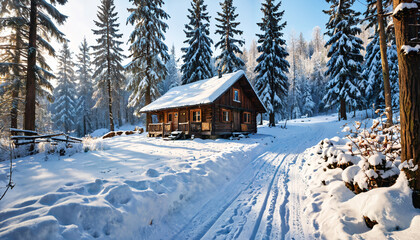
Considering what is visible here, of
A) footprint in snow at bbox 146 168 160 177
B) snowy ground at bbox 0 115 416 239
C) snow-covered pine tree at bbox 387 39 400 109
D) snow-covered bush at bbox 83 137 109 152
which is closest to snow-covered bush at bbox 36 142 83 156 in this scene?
snow-covered bush at bbox 83 137 109 152

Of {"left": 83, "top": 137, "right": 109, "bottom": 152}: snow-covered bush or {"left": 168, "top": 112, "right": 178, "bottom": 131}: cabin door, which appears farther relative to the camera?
{"left": 168, "top": 112, "right": 178, "bottom": 131}: cabin door

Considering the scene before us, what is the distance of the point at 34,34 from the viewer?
36.5ft

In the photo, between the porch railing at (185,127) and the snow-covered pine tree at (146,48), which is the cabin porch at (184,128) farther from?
the snow-covered pine tree at (146,48)

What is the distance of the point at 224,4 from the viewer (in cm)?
2656

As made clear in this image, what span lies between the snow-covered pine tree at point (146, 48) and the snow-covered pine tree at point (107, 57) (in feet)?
12.1

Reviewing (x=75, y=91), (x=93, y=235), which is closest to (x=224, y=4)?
(x=93, y=235)

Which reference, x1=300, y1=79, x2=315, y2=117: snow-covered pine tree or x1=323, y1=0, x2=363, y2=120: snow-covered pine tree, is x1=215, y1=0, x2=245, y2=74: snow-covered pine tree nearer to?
x1=323, y1=0, x2=363, y2=120: snow-covered pine tree

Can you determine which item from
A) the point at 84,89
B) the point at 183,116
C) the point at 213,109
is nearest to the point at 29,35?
the point at 183,116

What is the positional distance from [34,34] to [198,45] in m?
19.3

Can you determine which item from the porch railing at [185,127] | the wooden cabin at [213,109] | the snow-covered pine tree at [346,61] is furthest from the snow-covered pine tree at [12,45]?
the snow-covered pine tree at [346,61]

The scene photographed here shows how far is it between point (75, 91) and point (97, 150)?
3732 cm

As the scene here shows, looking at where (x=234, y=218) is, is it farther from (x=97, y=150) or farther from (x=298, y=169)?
(x=97, y=150)

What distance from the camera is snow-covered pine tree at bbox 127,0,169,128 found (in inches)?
788

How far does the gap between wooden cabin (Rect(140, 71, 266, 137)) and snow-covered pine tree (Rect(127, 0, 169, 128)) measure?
7.77 ft
